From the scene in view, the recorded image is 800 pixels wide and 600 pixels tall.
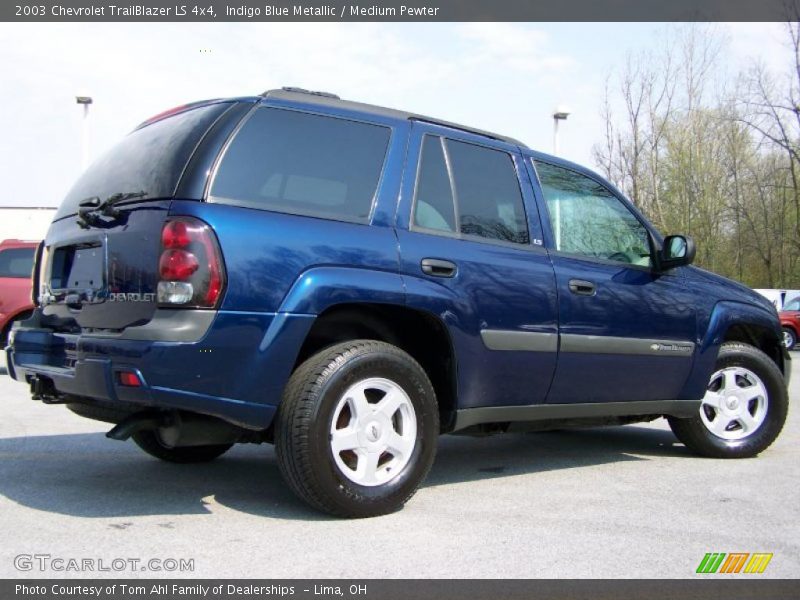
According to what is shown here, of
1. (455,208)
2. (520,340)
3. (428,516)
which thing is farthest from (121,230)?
(520,340)

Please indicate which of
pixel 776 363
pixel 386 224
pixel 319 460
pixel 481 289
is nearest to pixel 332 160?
pixel 386 224

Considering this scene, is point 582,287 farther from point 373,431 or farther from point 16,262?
point 16,262

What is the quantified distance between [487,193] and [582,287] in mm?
792

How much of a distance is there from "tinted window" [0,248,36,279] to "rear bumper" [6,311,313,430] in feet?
27.5

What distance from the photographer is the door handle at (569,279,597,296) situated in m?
4.59

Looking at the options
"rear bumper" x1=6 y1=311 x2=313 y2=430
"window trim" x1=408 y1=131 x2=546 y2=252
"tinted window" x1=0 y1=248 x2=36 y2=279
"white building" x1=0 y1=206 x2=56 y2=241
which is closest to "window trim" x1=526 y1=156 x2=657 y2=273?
"window trim" x1=408 y1=131 x2=546 y2=252

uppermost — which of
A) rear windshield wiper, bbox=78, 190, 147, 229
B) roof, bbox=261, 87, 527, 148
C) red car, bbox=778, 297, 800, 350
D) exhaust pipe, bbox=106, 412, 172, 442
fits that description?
roof, bbox=261, 87, 527, 148

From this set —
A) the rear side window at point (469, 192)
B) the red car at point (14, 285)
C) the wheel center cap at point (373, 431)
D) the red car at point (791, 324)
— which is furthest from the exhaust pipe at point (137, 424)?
the red car at point (791, 324)

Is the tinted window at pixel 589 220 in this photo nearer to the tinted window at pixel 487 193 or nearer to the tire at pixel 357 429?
the tinted window at pixel 487 193

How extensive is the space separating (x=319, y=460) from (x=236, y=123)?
154cm

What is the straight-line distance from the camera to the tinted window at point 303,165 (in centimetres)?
354

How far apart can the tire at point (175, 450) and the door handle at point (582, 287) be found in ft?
7.26

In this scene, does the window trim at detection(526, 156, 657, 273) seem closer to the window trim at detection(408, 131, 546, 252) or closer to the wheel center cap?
the window trim at detection(408, 131, 546, 252)

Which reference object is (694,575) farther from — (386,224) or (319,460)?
(386,224)
